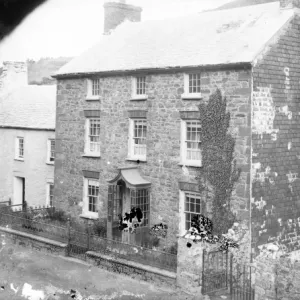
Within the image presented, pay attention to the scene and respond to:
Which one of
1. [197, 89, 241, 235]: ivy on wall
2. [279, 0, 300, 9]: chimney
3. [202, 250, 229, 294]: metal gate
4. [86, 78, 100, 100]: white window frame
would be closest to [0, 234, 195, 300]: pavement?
[202, 250, 229, 294]: metal gate

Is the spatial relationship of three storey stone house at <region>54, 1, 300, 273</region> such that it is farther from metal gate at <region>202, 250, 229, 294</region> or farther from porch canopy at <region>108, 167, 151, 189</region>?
metal gate at <region>202, 250, 229, 294</region>

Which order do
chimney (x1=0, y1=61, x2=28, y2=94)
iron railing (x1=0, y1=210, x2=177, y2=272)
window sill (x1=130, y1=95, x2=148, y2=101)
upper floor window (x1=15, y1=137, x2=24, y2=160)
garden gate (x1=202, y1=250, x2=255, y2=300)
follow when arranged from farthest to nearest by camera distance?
chimney (x1=0, y1=61, x2=28, y2=94) < upper floor window (x1=15, y1=137, x2=24, y2=160) < window sill (x1=130, y1=95, x2=148, y2=101) < iron railing (x1=0, y1=210, x2=177, y2=272) < garden gate (x1=202, y1=250, x2=255, y2=300)

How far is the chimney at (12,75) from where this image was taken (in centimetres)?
3603

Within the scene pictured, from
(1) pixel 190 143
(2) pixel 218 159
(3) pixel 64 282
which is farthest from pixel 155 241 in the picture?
(3) pixel 64 282

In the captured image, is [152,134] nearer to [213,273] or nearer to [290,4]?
[290,4]

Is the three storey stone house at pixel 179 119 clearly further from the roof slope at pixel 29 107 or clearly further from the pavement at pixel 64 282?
the roof slope at pixel 29 107

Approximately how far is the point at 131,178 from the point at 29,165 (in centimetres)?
1072

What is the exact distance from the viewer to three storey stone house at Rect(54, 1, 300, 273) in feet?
66.3

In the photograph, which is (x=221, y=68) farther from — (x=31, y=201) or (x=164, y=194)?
(x=31, y=201)

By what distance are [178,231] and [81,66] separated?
378 inches

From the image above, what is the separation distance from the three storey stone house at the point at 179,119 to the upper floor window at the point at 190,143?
4 centimetres

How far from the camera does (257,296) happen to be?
15.4m

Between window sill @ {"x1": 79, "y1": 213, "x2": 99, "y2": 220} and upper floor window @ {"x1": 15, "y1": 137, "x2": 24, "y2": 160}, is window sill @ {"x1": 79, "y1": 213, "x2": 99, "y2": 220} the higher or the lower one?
the lower one

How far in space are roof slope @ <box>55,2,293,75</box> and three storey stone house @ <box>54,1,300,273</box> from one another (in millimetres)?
65
